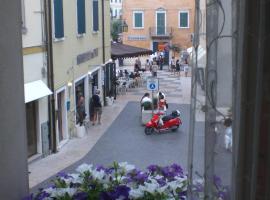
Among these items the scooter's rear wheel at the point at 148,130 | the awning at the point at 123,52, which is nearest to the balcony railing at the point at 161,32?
the awning at the point at 123,52

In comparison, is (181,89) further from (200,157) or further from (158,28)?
(200,157)

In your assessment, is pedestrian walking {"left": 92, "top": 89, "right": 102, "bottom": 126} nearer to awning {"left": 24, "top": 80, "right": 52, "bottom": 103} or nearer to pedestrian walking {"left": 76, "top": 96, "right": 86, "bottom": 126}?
pedestrian walking {"left": 76, "top": 96, "right": 86, "bottom": 126}

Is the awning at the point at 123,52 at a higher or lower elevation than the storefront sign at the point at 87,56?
lower

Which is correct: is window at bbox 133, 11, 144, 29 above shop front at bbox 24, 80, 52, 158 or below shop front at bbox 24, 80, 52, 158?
above

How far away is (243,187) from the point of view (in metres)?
1.54

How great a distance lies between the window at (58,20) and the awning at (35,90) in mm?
1879

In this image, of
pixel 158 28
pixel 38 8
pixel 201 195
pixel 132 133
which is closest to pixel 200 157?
pixel 201 195

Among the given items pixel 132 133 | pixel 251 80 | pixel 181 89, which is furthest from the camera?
pixel 181 89

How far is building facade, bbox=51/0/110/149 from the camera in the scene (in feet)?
47.8

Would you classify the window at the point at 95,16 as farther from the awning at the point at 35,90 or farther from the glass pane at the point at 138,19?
the glass pane at the point at 138,19

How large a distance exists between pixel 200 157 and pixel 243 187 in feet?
1.51

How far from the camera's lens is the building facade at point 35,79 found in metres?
12.2

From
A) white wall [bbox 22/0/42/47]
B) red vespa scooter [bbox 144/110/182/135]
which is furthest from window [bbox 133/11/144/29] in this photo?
white wall [bbox 22/0/42/47]

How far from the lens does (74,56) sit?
16734 millimetres
